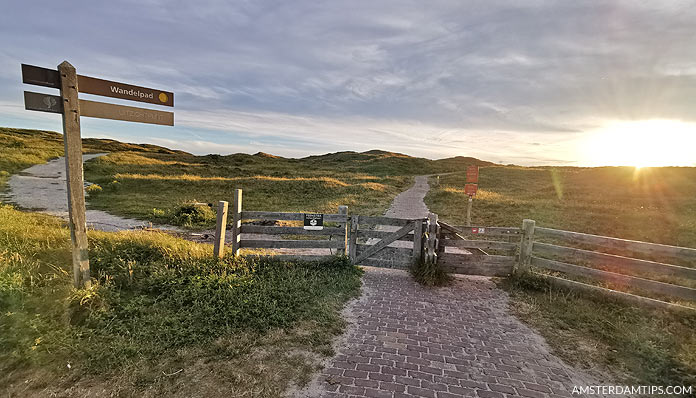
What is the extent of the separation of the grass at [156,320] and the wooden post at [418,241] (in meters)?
1.88

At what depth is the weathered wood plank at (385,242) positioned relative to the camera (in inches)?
312

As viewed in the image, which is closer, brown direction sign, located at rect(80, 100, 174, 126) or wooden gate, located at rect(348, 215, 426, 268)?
brown direction sign, located at rect(80, 100, 174, 126)

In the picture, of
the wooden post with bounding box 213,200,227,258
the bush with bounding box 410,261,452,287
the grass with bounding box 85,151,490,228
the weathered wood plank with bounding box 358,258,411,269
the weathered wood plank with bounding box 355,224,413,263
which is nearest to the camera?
the wooden post with bounding box 213,200,227,258

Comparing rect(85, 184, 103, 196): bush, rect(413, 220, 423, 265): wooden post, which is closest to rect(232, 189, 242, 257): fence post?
rect(413, 220, 423, 265): wooden post

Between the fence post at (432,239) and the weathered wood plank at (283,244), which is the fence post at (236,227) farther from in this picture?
the fence post at (432,239)

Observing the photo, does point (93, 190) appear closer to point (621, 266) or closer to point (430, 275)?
point (430, 275)

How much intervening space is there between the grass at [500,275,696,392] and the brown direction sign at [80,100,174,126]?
26.7 feet

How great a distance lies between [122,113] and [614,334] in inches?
375

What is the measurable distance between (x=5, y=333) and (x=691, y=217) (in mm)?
27545

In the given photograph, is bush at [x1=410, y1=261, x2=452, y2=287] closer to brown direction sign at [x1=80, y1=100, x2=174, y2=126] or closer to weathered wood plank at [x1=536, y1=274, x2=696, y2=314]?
weathered wood plank at [x1=536, y1=274, x2=696, y2=314]

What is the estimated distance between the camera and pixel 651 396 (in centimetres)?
396

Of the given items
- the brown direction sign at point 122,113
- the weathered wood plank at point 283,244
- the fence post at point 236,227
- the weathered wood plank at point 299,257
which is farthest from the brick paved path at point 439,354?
the brown direction sign at point 122,113

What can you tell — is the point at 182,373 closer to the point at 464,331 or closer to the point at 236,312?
the point at 236,312

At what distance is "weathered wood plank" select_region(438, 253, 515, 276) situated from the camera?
25.2 feet
